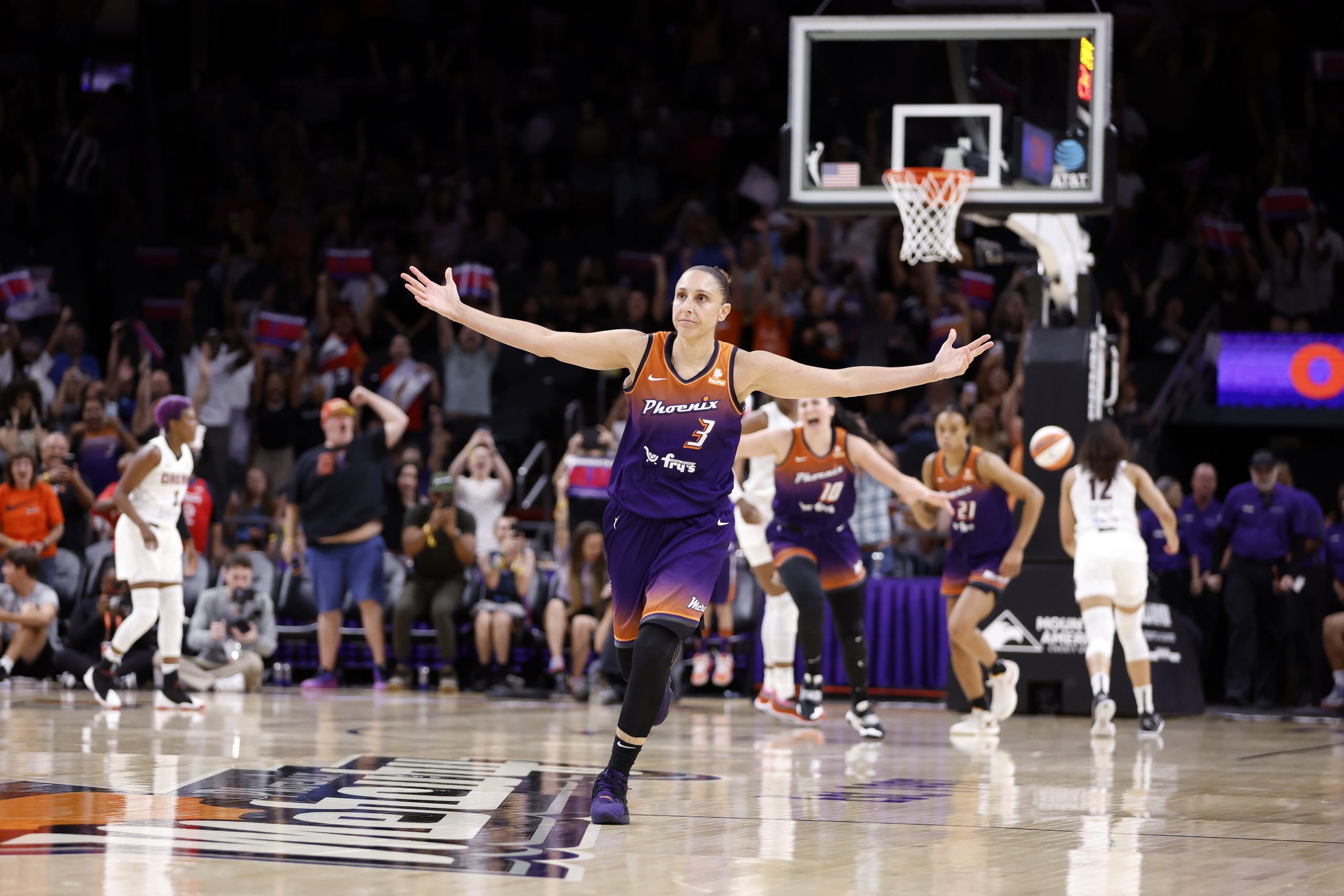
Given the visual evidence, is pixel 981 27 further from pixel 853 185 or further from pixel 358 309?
pixel 358 309

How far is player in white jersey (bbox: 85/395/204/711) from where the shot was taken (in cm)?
1186

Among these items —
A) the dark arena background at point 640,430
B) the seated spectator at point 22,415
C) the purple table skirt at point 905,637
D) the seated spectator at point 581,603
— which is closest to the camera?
the dark arena background at point 640,430

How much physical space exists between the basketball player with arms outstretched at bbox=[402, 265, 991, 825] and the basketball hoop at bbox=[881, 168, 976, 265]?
19.5ft

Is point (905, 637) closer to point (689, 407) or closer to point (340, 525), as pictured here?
point (340, 525)

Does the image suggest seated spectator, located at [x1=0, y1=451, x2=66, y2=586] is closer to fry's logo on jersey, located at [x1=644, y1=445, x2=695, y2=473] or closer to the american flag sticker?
the american flag sticker

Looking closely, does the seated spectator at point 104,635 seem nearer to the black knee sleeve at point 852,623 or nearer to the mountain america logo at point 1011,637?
the black knee sleeve at point 852,623

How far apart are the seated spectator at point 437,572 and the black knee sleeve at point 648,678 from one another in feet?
30.2

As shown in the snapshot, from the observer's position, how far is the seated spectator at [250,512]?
1673cm

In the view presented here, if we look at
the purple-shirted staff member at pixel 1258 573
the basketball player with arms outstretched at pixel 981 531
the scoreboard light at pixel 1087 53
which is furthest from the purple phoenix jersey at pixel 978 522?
the purple-shirted staff member at pixel 1258 573

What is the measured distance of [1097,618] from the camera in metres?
11.7

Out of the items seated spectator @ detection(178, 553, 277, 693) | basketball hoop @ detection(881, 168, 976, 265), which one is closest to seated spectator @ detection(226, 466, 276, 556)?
seated spectator @ detection(178, 553, 277, 693)

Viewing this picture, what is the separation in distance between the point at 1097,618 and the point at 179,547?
671 cm

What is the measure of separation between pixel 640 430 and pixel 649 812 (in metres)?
1.50

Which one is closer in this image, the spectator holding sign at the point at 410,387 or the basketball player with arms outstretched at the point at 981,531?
the basketball player with arms outstretched at the point at 981,531
